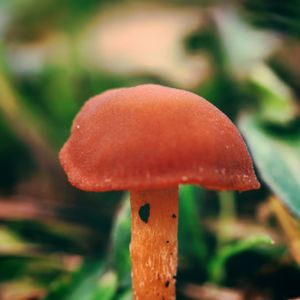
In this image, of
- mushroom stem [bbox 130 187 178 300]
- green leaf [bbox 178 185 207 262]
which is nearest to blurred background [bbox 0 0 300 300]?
green leaf [bbox 178 185 207 262]

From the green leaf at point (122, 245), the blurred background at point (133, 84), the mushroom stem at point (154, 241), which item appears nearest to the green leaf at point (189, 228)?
the blurred background at point (133, 84)

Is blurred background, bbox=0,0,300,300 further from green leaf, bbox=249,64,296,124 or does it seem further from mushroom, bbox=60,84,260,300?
mushroom, bbox=60,84,260,300

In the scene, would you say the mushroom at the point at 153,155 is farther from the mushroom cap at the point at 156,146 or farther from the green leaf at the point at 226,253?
the green leaf at the point at 226,253

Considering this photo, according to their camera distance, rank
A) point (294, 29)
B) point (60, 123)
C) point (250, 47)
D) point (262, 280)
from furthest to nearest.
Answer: point (60, 123) → point (250, 47) → point (294, 29) → point (262, 280)

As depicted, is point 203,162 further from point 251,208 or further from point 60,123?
point 60,123

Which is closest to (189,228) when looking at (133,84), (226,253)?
(226,253)

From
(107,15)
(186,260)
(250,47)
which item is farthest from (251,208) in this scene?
(107,15)
